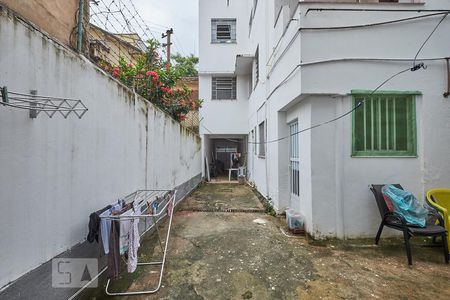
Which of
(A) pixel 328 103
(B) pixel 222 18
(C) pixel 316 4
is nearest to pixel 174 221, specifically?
(A) pixel 328 103

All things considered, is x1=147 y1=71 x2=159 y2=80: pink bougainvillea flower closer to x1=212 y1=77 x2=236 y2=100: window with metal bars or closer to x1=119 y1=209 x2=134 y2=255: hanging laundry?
x1=119 y1=209 x2=134 y2=255: hanging laundry

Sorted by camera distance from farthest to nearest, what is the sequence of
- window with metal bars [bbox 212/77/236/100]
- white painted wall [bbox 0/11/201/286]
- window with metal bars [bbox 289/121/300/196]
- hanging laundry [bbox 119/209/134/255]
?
window with metal bars [bbox 212/77/236/100], window with metal bars [bbox 289/121/300/196], hanging laundry [bbox 119/209/134/255], white painted wall [bbox 0/11/201/286]

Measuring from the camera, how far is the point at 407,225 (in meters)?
2.94

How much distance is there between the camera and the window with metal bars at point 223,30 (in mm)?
10617

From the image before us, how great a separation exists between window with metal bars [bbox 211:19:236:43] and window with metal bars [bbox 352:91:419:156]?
8.35 metres

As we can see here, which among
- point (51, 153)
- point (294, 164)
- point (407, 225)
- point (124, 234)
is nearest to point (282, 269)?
point (407, 225)

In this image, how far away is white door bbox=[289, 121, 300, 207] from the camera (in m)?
4.57

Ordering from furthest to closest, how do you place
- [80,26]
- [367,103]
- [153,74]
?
[153,74] → [367,103] → [80,26]

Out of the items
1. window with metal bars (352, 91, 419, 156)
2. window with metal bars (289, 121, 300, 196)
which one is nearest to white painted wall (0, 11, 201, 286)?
window with metal bars (289, 121, 300, 196)

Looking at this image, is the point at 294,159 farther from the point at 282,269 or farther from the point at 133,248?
the point at 133,248

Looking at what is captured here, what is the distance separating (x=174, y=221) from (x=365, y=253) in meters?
3.38

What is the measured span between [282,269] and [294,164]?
8.01 feet

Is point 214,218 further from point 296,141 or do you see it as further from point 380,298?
point 380,298

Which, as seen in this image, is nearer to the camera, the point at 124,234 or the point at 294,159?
the point at 124,234
